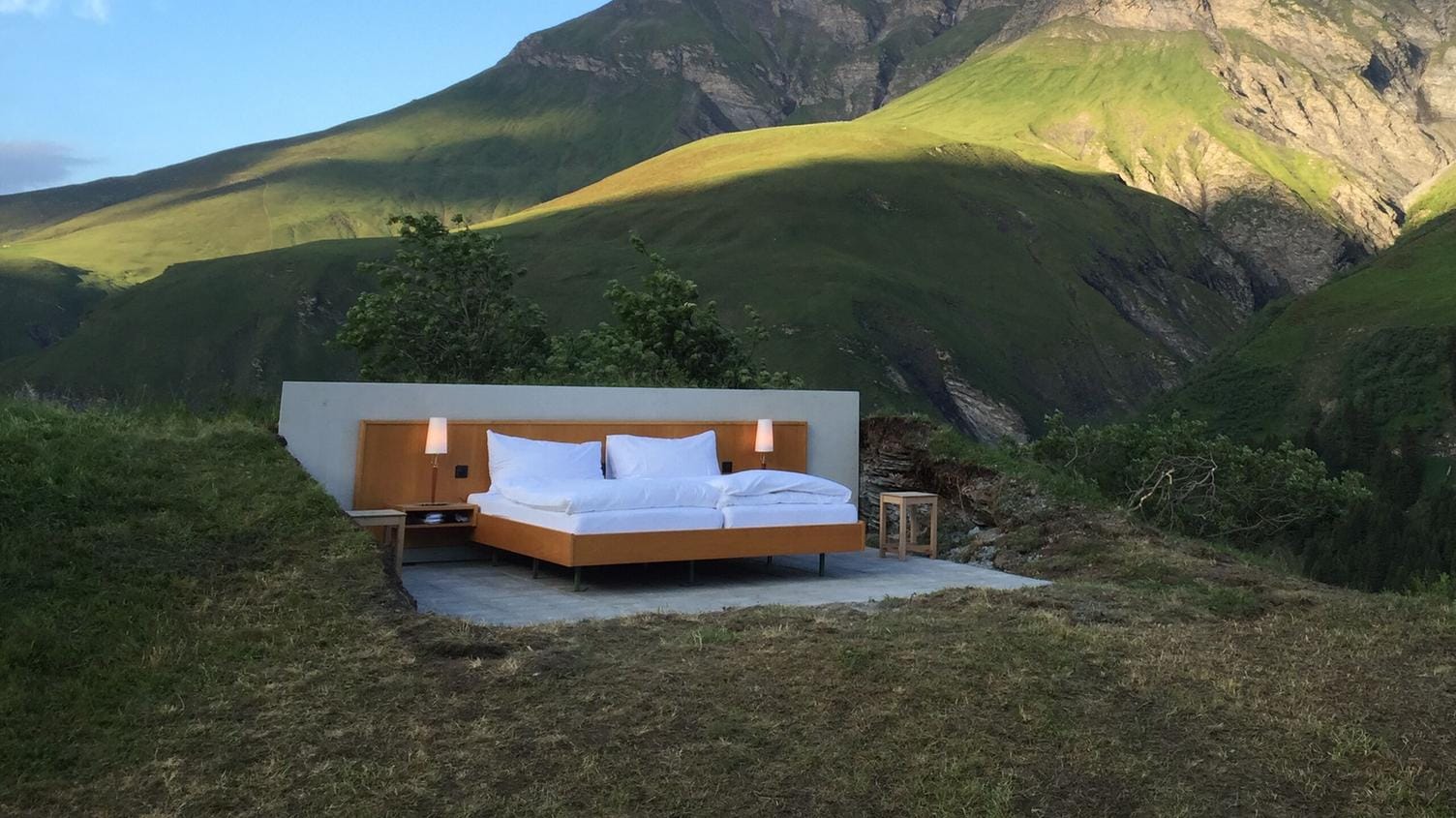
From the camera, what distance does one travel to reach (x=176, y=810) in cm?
318

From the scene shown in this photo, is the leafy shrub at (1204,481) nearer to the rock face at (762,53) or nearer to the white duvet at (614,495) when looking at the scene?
the white duvet at (614,495)

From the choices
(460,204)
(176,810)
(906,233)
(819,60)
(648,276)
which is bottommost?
(176,810)

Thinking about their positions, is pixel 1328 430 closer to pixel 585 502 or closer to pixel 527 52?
pixel 585 502

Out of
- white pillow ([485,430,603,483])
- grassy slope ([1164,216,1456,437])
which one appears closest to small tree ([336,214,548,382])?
white pillow ([485,430,603,483])

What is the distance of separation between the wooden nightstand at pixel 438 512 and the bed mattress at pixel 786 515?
1751 millimetres

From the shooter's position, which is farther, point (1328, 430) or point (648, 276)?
point (1328, 430)

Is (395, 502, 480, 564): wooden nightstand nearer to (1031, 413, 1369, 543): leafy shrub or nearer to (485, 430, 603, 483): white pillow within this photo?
(485, 430, 603, 483): white pillow

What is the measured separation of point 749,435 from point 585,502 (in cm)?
251

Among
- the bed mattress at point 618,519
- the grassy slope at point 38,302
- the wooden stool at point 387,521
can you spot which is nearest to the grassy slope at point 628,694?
the wooden stool at point 387,521

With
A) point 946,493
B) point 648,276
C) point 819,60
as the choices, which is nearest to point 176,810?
point 946,493

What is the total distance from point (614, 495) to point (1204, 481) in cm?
694

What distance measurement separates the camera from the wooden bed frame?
6777 millimetres

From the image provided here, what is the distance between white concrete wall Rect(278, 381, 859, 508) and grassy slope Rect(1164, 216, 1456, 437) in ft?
213

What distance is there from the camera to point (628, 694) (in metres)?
4.12
